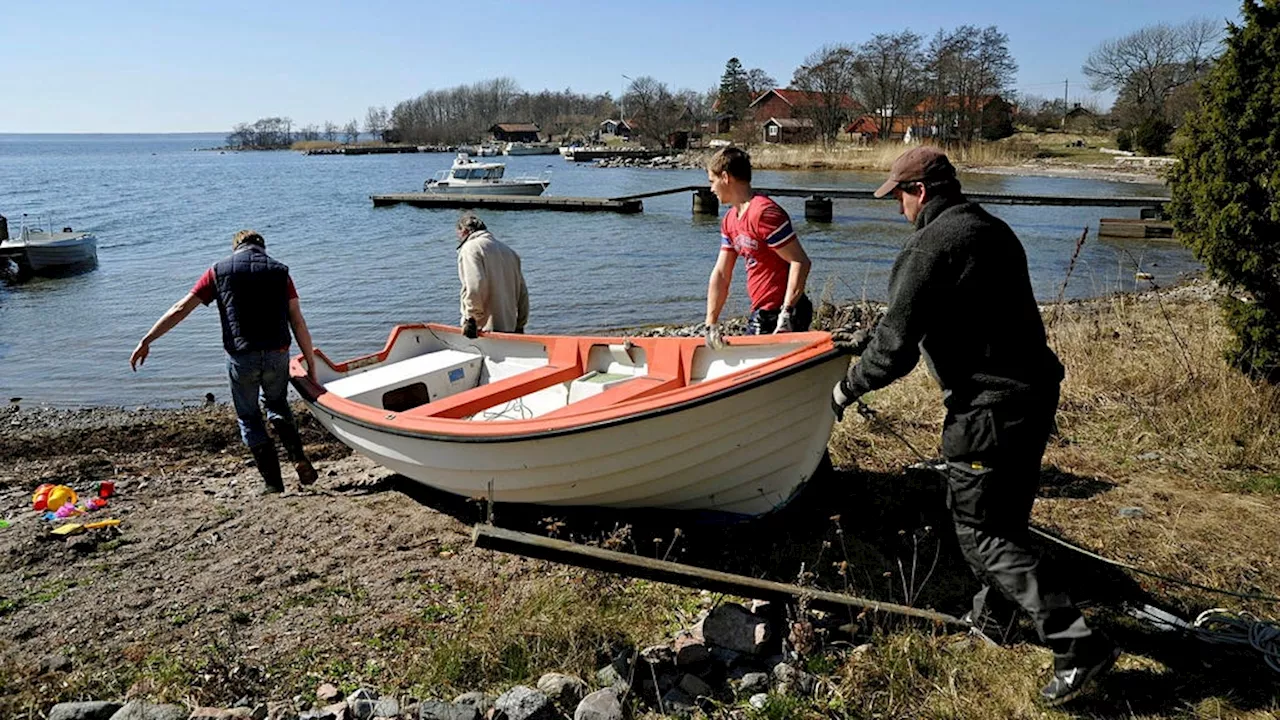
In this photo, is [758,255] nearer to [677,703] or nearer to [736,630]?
[736,630]

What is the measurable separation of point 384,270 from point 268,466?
15.1 metres

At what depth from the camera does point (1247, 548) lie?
423 centimetres

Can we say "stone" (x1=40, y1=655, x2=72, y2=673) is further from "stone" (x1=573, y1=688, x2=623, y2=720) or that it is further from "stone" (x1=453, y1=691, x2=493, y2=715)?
"stone" (x1=573, y1=688, x2=623, y2=720)

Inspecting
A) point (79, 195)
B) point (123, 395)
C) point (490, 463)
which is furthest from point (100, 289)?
point (79, 195)

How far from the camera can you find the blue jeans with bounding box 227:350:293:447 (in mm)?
6039

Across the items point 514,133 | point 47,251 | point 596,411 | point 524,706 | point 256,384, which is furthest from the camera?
point 514,133

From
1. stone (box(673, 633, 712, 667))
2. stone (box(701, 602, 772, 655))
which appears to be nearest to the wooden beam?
stone (box(701, 602, 772, 655))

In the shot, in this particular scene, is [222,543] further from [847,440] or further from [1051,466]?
[1051,466]

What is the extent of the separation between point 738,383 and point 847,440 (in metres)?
2.09

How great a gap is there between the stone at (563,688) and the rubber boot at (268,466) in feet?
12.0

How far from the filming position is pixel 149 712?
3.39m

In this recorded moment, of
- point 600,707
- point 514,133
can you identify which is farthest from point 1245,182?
point 514,133

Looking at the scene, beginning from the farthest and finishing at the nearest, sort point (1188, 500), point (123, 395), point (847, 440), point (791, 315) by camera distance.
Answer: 1. point (123, 395)
2. point (847, 440)
3. point (791, 315)
4. point (1188, 500)

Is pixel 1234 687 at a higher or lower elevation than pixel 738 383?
lower
